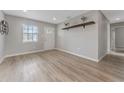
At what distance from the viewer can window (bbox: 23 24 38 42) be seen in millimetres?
5020

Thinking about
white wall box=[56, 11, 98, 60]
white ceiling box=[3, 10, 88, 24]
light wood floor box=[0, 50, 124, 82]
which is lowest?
light wood floor box=[0, 50, 124, 82]

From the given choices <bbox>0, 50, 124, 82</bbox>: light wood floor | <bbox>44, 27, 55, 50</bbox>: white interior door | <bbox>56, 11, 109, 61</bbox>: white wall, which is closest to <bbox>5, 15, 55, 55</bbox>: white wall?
<bbox>44, 27, 55, 50</bbox>: white interior door

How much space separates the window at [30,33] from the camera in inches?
198

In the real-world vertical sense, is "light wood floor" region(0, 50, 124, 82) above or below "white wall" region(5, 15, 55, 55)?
below

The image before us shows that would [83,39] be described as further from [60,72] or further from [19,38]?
[19,38]

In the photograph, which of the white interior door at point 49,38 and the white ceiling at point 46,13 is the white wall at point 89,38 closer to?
the white ceiling at point 46,13

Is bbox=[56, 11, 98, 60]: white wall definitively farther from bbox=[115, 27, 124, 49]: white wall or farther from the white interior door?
bbox=[115, 27, 124, 49]: white wall

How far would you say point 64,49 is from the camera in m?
6.01

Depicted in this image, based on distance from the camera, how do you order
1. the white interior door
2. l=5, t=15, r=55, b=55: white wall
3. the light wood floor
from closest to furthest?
the light wood floor
l=5, t=15, r=55, b=55: white wall
the white interior door

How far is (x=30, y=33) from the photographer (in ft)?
17.4

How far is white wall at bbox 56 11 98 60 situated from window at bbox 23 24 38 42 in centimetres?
222

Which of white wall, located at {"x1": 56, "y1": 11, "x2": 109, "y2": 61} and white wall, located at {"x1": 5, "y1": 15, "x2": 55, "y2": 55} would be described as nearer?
white wall, located at {"x1": 56, "y1": 11, "x2": 109, "y2": 61}
